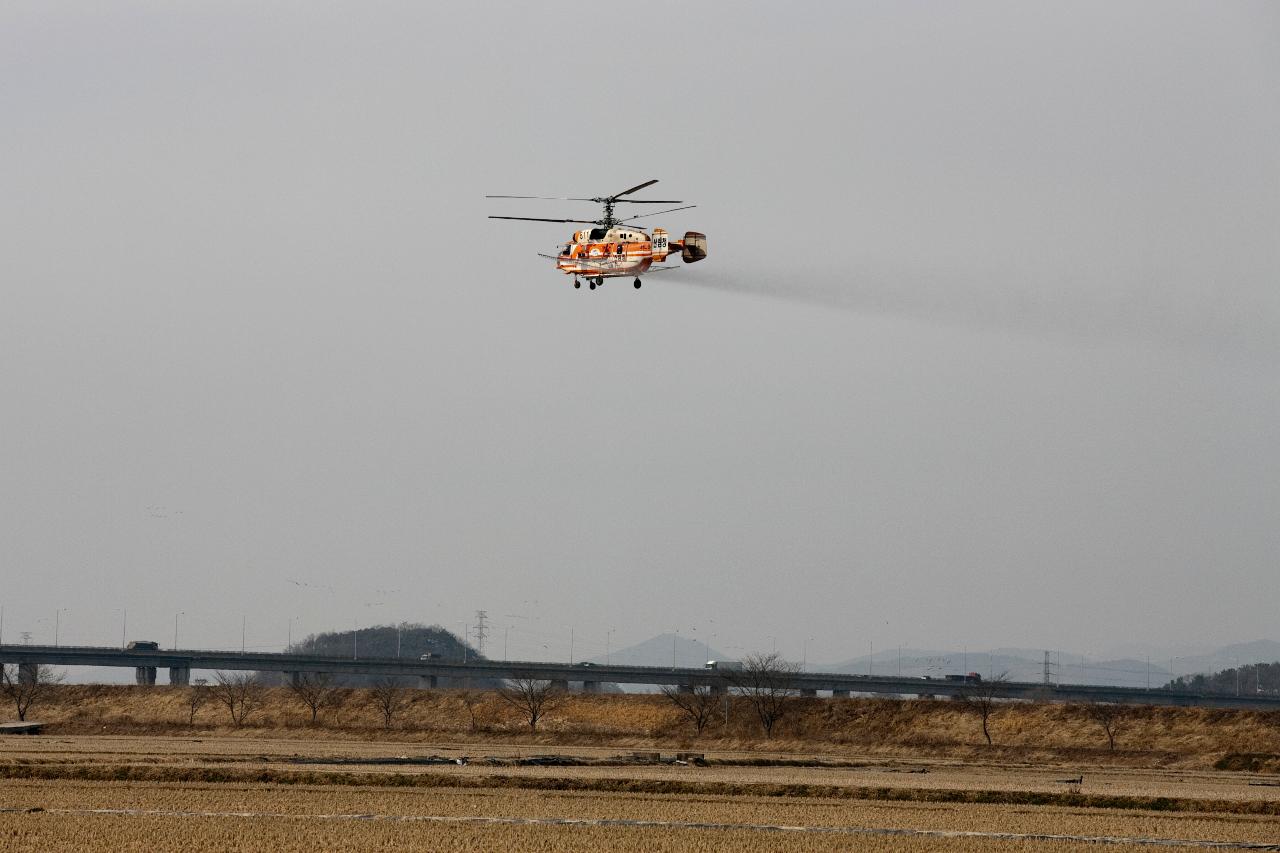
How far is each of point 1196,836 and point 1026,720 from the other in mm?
94047

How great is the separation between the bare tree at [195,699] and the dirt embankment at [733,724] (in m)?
0.49

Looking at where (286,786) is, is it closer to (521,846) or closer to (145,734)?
(521,846)

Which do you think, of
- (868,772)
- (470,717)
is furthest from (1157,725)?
(470,717)

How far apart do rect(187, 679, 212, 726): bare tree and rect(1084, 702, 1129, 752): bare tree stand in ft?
318

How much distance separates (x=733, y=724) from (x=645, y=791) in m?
84.6

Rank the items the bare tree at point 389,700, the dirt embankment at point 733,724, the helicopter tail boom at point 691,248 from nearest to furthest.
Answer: the helicopter tail boom at point 691,248 → the dirt embankment at point 733,724 → the bare tree at point 389,700

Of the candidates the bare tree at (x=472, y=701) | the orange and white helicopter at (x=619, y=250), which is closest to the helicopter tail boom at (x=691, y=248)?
the orange and white helicopter at (x=619, y=250)

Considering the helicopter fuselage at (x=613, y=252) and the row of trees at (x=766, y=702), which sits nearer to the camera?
the helicopter fuselage at (x=613, y=252)

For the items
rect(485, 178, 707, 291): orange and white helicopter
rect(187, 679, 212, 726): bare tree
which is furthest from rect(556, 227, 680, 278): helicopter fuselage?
rect(187, 679, 212, 726): bare tree

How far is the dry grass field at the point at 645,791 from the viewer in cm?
5459

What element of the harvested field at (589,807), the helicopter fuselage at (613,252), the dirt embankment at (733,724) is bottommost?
the dirt embankment at (733,724)

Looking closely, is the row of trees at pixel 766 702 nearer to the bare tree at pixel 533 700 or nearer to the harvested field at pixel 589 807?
the bare tree at pixel 533 700

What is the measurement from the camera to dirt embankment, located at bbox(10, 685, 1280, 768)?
135362 millimetres

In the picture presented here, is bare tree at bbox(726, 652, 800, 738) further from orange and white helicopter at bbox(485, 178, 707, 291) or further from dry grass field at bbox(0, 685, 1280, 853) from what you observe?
orange and white helicopter at bbox(485, 178, 707, 291)
